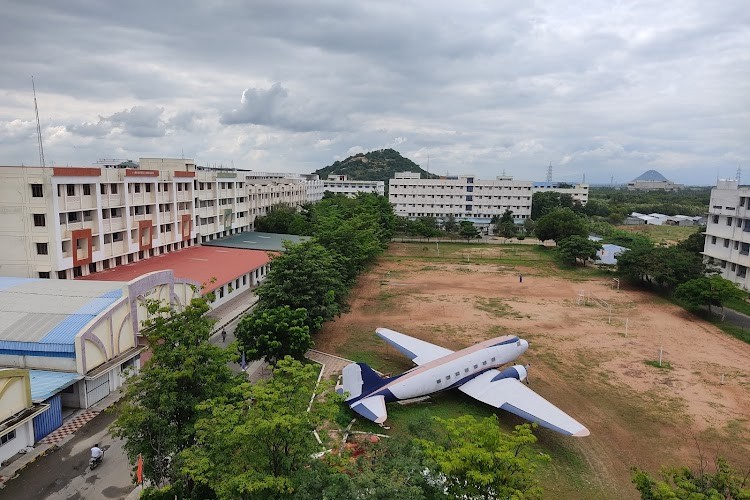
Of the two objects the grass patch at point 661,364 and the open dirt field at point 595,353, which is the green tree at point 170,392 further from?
the grass patch at point 661,364

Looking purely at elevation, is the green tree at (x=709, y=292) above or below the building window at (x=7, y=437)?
above

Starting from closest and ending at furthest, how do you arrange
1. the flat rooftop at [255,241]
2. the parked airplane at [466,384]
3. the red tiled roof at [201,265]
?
the parked airplane at [466,384] < the red tiled roof at [201,265] < the flat rooftop at [255,241]

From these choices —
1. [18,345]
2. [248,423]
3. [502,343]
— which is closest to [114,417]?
[18,345]

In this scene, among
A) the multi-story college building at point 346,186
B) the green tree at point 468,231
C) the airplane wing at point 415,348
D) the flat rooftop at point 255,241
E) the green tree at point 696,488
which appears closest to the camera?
the green tree at point 696,488

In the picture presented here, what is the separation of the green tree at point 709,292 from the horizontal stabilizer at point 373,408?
32.2 meters

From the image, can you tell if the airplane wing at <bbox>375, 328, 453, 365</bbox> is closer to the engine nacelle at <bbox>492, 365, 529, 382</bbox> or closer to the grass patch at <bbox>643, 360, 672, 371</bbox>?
the engine nacelle at <bbox>492, 365, 529, 382</bbox>

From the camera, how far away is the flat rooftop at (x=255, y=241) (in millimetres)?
53594

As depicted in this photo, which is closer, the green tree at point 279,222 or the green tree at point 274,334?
the green tree at point 274,334

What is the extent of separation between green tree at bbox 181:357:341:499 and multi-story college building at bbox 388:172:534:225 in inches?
3665

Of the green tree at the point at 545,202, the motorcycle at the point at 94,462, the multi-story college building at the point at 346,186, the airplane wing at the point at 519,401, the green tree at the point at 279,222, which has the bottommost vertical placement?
the motorcycle at the point at 94,462

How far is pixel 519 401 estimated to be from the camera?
22.0m

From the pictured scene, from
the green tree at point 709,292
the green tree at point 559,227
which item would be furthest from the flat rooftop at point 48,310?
the green tree at point 559,227

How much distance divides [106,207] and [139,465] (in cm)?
2731

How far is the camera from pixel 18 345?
69.4ft
